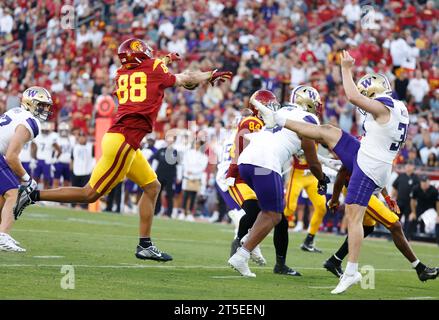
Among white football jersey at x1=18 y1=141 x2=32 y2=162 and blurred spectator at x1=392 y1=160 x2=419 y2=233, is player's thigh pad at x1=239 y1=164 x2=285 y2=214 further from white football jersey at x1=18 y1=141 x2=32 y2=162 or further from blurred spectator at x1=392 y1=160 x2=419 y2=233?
white football jersey at x1=18 y1=141 x2=32 y2=162

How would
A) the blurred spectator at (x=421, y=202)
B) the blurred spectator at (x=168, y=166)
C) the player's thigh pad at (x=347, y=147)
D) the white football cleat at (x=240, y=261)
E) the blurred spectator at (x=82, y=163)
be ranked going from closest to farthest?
the player's thigh pad at (x=347, y=147) → the white football cleat at (x=240, y=261) → the blurred spectator at (x=421, y=202) → the blurred spectator at (x=168, y=166) → the blurred spectator at (x=82, y=163)

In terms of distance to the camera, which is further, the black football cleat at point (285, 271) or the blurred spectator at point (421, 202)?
the blurred spectator at point (421, 202)

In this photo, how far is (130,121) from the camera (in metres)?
9.52

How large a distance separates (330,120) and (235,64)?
388cm

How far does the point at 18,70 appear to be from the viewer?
26078 millimetres

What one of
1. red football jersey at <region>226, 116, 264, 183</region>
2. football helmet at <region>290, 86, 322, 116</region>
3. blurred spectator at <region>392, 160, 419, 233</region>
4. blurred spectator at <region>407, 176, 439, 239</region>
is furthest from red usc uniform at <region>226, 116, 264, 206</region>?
blurred spectator at <region>392, 160, 419, 233</region>

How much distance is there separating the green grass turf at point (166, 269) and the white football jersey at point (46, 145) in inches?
246

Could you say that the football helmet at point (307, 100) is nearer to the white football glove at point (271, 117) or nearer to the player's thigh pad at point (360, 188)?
the white football glove at point (271, 117)

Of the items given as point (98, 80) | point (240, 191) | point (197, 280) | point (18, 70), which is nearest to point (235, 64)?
point (98, 80)

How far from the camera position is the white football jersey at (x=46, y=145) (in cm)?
2173

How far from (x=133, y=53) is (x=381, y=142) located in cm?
261

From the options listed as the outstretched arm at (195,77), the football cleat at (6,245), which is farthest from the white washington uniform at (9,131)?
the outstretched arm at (195,77)

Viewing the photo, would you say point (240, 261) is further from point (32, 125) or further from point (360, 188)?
point (32, 125)

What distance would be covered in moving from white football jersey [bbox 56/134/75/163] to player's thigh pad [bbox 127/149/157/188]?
1190 cm
